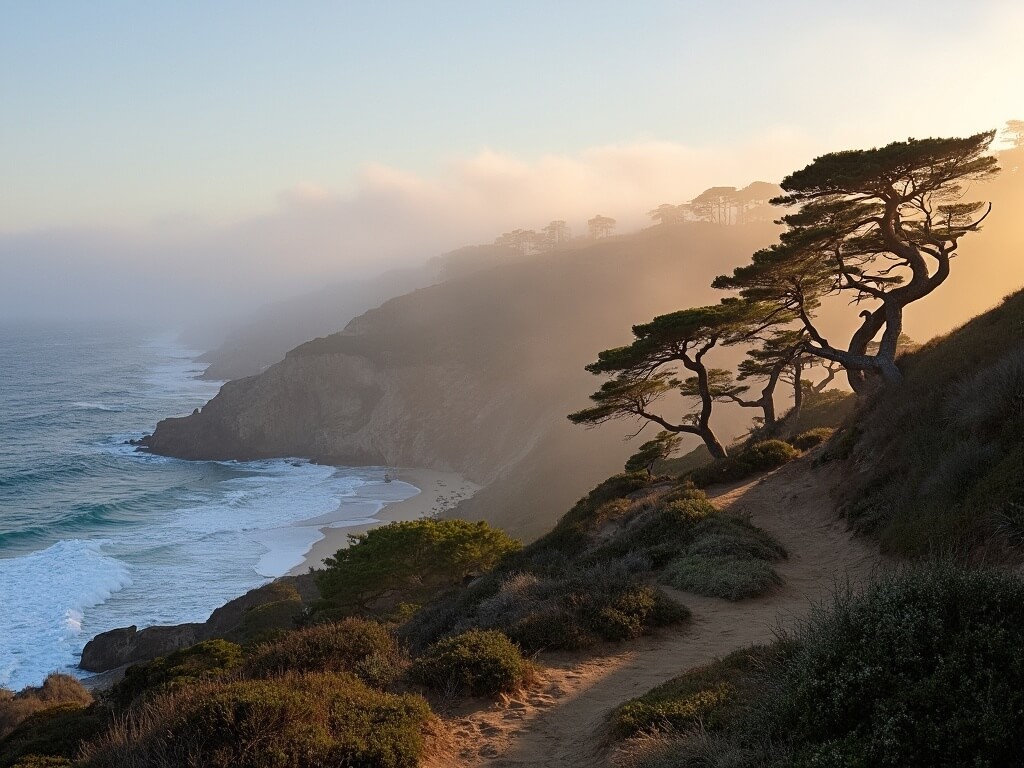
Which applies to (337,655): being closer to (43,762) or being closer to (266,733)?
(266,733)

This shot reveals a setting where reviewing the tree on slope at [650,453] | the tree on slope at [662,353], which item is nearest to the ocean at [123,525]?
the tree on slope at [650,453]

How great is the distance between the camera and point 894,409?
53.1ft

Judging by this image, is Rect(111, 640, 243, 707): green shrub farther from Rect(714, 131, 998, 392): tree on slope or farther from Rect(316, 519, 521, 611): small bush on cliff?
Rect(714, 131, 998, 392): tree on slope

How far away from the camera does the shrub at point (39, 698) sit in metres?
20.5

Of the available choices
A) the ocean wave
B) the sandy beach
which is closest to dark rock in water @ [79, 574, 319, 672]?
the sandy beach

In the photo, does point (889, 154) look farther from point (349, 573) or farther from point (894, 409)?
point (349, 573)

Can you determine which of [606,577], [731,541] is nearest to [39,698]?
[606,577]

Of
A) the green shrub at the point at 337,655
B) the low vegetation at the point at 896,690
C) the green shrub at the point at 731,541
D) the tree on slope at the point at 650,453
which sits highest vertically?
the low vegetation at the point at 896,690

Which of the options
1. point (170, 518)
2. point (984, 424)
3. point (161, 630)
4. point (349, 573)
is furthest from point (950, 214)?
point (170, 518)

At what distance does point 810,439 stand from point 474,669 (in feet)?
59.2

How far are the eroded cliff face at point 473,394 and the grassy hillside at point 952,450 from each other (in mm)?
36660

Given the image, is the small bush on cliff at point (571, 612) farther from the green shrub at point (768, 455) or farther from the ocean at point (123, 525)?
the ocean at point (123, 525)

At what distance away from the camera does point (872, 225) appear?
20422 millimetres

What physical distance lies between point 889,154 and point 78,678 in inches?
1354
